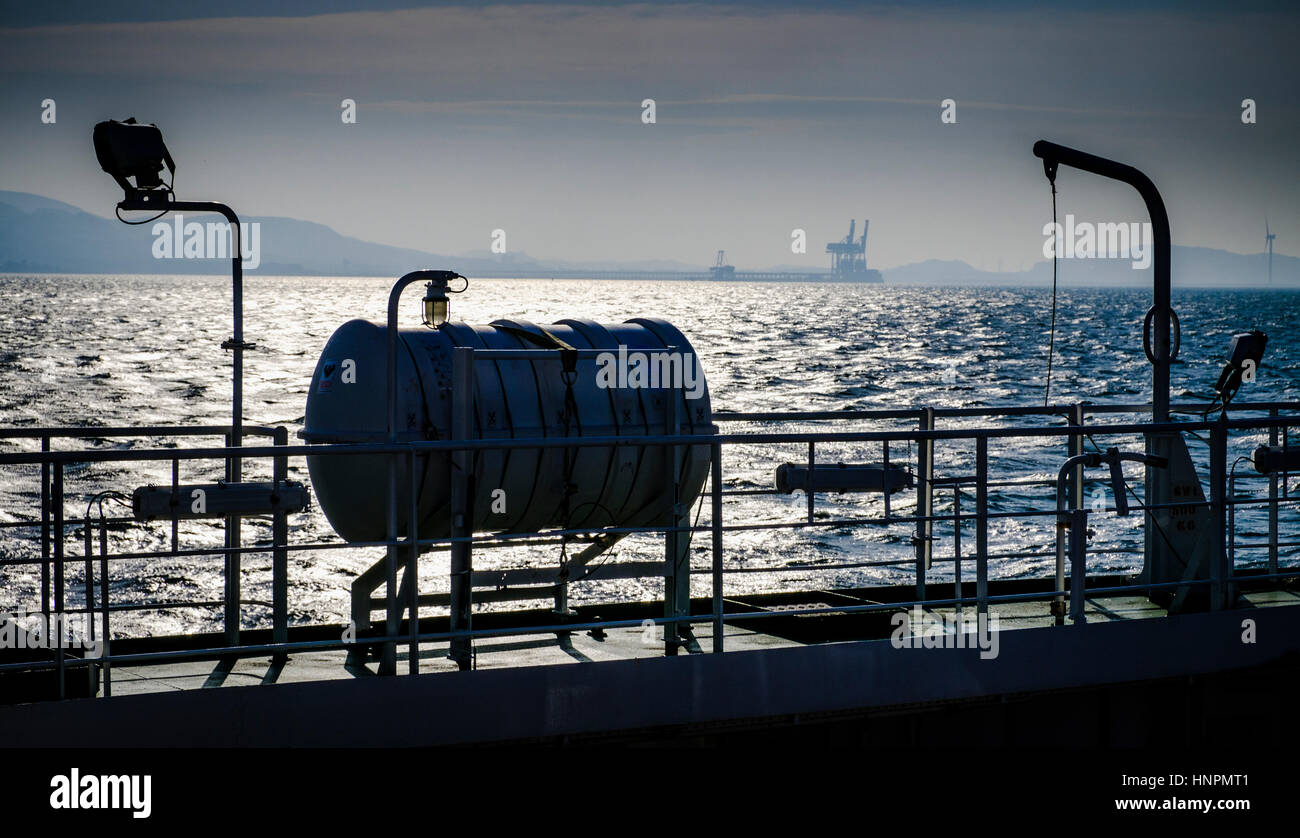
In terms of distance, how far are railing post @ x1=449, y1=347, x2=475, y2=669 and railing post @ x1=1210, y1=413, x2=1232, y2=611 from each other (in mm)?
4591

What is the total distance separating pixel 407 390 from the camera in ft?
26.1

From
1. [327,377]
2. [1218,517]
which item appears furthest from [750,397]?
[327,377]

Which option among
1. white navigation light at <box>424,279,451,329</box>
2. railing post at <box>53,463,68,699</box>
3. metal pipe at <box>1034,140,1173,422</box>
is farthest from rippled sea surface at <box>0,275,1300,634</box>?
white navigation light at <box>424,279,451,329</box>

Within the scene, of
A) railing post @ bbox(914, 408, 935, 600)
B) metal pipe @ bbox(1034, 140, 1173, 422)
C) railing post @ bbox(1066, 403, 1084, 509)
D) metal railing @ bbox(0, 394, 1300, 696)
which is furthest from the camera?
railing post @ bbox(1066, 403, 1084, 509)

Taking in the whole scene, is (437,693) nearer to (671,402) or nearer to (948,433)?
(671,402)

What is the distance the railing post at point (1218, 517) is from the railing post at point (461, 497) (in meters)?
4.59

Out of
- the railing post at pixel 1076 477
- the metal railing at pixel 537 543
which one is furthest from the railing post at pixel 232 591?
the railing post at pixel 1076 477

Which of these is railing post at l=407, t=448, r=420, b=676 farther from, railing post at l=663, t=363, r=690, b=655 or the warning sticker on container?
railing post at l=663, t=363, r=690, b=655

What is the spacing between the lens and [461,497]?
797cm

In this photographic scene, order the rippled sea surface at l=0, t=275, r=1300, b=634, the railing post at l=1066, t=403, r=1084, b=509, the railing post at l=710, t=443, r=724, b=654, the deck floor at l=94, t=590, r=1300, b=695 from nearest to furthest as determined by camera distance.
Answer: the railing post at l=710, t=443, r=724, b=654 < the deck floor at l=94, t=590, r=1300, b=695 < the railing post at l=1066, t=403, r=1084, b=509 < the rippled sea surface at l=0, t=275, r=1300, b=634

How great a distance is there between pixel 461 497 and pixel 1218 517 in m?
4.93

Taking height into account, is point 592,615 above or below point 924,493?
below

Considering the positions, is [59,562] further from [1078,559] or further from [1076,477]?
[1076,477]

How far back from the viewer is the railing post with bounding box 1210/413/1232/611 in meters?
8.62
